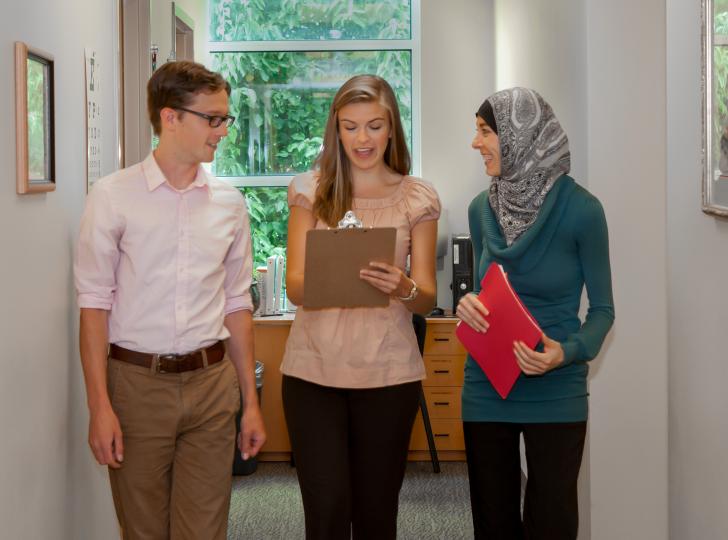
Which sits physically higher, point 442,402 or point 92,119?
point 92,119

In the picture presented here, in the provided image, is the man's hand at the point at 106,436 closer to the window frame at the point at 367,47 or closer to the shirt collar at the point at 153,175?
the shirt collar at the point at 153,175

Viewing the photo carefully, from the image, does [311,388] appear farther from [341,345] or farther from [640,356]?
[640,356]

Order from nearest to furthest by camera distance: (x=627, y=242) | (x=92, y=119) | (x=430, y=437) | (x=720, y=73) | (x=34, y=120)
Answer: (x=720, y=73), (x=34, y=120), (x=92, y=119), (x=627, y=242), (x=430, y=437)

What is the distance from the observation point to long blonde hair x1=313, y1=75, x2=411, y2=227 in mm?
2732

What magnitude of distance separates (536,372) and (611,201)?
1313mm

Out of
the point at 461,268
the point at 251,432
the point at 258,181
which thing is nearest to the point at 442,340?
the point at 461,268

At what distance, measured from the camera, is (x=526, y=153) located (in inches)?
102

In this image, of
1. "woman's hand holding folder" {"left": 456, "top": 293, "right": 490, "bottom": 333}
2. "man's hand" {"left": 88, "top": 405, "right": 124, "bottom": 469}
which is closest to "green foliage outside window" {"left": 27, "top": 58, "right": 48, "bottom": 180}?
"man's hand" {"left": 88, "top": 405, "right": 124, "bottom": 469}

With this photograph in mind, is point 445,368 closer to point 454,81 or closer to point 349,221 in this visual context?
point 454,81

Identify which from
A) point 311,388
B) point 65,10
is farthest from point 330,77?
point 311,388

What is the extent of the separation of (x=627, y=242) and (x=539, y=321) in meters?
1.16

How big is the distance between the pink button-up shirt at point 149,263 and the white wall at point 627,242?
64.1 inches

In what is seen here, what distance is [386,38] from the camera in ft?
20.1

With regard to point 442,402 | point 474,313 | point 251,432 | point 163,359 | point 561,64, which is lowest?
point 442,402
